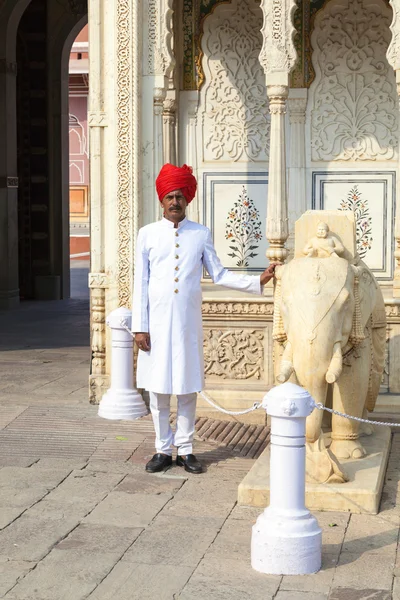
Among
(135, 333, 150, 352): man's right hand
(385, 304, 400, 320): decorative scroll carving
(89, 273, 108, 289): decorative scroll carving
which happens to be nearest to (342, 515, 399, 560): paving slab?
(135, 333, 150, 352): man's right hand

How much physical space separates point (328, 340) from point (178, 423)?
137 centimetres

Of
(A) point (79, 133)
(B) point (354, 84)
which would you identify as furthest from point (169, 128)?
(A) point (79, 133)

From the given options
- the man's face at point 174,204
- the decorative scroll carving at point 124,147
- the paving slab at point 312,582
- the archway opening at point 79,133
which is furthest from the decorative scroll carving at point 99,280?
the archway opening at point 79,133

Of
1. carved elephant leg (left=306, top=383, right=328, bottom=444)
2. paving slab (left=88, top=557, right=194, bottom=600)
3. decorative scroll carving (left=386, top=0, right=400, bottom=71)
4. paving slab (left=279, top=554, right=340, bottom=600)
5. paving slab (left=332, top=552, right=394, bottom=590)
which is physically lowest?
paving slab (left=279, top=554, right=340, bottom=600)

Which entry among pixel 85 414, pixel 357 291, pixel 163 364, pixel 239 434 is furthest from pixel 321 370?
pixel 85 414

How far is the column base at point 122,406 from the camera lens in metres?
8.48

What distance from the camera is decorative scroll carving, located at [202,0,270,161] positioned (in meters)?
9.62

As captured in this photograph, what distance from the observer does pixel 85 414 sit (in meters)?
8.60

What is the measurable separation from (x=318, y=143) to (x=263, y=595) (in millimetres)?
5443

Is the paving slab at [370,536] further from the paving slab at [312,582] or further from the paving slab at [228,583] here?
the paving slab at [228,583]

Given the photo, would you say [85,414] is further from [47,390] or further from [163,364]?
[163,364]

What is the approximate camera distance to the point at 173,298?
271 inches

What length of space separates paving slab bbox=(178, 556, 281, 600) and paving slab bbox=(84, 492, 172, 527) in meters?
0.74

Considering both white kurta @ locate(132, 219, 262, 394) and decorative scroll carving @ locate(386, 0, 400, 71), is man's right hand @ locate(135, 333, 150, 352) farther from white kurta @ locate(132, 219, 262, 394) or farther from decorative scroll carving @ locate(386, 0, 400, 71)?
decorative scroll carving @ locate(386, 0, 400, 71)
